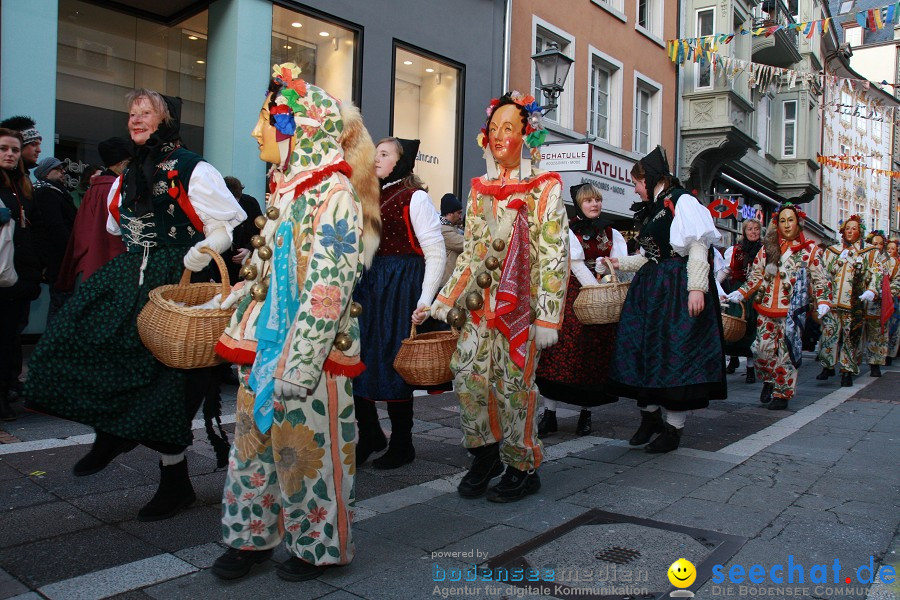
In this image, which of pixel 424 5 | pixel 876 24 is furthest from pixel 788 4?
pixel 424 5

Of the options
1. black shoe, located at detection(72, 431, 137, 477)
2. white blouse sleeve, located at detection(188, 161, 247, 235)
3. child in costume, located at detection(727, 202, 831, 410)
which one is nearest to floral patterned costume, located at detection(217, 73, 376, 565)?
white blouse sleeve, located at detection(188, 161, 247, 235)

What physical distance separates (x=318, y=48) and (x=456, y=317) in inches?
296

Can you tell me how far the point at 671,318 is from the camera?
4.90m

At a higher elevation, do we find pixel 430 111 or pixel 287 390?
pixel 430 111

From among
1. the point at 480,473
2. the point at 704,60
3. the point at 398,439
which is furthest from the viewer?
the point at 704,60

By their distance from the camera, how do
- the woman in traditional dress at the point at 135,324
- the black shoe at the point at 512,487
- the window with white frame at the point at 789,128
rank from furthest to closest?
1. the window with white frame at the point at 789,128
2. the black shoe at the point at 512,487
3. the woman in traditional dress at the point at 135,324

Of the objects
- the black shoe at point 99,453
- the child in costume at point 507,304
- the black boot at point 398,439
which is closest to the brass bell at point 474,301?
the child in costume at point 507,304

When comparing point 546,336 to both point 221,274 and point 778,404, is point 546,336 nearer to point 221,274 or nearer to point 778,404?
point 221,274

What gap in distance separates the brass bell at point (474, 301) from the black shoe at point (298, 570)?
59.1 inches

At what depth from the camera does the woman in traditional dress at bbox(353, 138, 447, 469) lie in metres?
4.37

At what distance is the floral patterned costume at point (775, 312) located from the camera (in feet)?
Answer: 24.1

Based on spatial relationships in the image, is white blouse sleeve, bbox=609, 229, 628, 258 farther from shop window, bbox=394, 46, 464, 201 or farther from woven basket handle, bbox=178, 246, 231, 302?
shop window, bbox=394, 46, 464, 201

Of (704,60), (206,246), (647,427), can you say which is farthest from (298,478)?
(704,60)

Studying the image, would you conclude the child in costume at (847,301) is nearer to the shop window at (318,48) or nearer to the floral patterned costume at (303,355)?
the shop window at (318,48)
